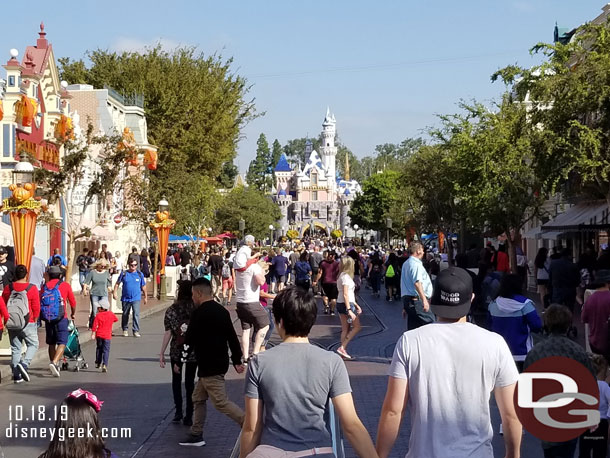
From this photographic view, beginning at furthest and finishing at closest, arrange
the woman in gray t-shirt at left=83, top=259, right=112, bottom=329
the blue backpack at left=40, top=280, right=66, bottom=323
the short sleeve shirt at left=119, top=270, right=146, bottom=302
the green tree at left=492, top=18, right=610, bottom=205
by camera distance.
→ the green tree at left=492, top=18, right=610, bottom=205, the short sleeve shirt at left=119, top=270, right=146, bottom=302, the woman in gray t-shirt at left=83, top=259, right=112, bottom=329, the blue backpack at left=40, top=280, right=66, bottom=323

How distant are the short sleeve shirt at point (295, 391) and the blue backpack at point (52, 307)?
32.8 ft

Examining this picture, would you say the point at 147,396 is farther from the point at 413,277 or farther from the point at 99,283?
the point at 99,283

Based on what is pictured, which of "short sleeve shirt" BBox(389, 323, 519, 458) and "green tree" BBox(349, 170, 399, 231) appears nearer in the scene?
"short sleeve shirt" BBox(389, 323, 519, 458)

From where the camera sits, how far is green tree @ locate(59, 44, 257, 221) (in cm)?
4931

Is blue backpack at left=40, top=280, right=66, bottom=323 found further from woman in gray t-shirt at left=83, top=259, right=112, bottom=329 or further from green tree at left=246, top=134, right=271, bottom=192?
green tree at left=246, top=134, right=271, bottom=192

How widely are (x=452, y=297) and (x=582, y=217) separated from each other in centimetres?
3025

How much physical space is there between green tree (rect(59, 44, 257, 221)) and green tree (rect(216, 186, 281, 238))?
4714 cm

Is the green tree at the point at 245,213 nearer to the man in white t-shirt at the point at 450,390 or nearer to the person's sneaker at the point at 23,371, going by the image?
the person's sneaker at the point at 23,371

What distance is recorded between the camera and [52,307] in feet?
47.6

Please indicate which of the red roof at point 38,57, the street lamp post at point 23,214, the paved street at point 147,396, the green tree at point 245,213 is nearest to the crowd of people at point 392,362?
the paved street at point 147,396

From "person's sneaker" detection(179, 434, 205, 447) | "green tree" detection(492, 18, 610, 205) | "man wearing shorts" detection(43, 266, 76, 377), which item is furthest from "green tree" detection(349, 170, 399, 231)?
"person's sneaker" detection(179, 434, 205, 447)

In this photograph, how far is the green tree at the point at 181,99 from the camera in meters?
49.3

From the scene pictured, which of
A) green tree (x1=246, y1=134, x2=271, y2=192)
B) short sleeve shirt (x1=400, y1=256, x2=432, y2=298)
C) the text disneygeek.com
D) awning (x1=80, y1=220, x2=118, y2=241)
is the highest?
green tree (x1=246, y1=134, x2=271, y2=192)

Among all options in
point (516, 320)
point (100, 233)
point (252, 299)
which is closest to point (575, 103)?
point (252, 299)
